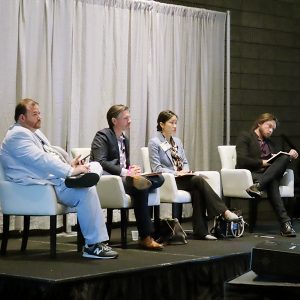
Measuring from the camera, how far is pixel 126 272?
406cm

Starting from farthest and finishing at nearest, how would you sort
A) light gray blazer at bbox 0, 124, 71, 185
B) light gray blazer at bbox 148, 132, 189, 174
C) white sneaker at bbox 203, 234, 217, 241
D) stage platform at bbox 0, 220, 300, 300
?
light gray blazer at bbox 148, 132, 189, 174 → white sneaker at bbox 203, 234, 217, 241 → light gray blazer at bbox 0, 124, 71, 185 → stage platform at bbox 0, 220, 300, 300

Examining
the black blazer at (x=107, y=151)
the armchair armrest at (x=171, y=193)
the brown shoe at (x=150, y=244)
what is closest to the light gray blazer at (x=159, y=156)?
the armchair armrest at (x=171, y=193)

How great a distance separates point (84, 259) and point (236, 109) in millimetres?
3755

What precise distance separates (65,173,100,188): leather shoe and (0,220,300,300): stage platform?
1.57 ft

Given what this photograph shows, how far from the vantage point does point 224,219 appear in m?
5.92

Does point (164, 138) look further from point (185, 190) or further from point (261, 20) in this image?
point (261, 20)

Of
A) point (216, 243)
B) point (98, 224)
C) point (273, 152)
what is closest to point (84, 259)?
point (98, 224)

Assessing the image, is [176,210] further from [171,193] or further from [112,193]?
[112,193]

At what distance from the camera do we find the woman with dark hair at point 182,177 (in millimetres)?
5828

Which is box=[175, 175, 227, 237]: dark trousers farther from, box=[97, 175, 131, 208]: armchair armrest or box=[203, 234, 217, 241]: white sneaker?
box=[97, 175, 131, 208]: armchair armrest

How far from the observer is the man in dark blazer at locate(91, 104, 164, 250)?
5.16 meters

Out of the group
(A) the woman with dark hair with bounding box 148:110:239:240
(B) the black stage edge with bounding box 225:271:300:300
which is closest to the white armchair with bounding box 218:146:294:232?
(A) the woman with dark hair with bounding box 148:110:239:240

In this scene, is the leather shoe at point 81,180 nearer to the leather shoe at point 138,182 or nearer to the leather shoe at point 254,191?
the leather shoe at point 138,182

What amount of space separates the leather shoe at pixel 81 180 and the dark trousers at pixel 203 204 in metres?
1.51
